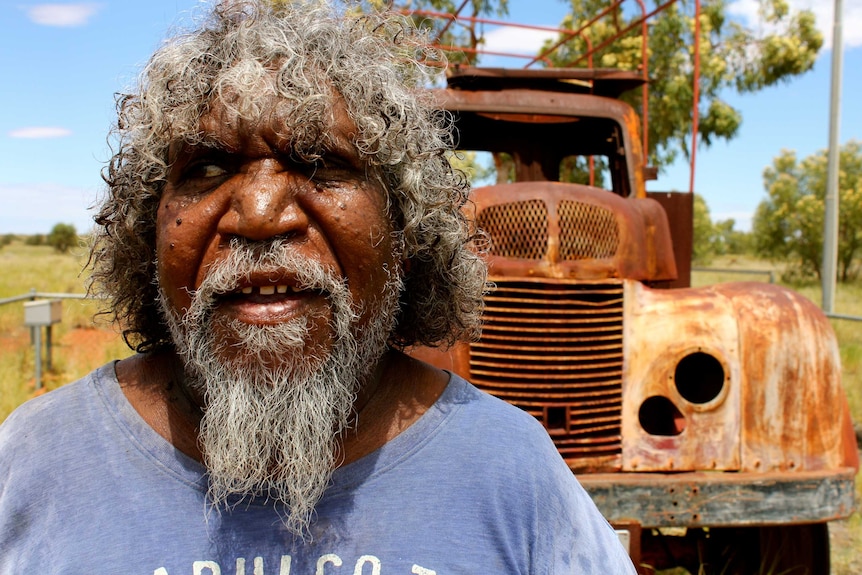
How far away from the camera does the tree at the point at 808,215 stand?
2578 cm

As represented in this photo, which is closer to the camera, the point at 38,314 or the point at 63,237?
the point at 38,314

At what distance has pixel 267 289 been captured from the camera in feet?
4.60

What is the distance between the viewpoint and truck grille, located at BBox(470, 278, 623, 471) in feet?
10.3

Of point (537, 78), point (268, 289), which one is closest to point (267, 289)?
point (268, 289)

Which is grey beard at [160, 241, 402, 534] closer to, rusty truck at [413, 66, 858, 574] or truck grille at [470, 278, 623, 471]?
rusty truck at [413, 66, 858, 574]

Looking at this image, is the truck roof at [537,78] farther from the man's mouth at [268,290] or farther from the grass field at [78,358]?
the man's mouth at [268,290]

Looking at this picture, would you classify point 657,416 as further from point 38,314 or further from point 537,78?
point 38,314

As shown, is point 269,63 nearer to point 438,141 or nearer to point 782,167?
point 438,141

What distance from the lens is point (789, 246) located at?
27406 mm

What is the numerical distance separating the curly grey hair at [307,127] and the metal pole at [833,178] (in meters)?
10.1

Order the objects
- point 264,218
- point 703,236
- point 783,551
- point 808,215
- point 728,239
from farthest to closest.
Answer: point 728,239, point 703,236, point 808,215, point 783,551, point 264,218

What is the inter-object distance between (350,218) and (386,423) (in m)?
0.40

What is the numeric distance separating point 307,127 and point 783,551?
3.18m

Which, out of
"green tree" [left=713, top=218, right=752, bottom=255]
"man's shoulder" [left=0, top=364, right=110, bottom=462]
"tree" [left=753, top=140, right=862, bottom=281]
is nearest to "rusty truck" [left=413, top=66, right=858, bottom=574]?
"man's shoulder" [left=0, top=364, right=110, bottom=462]
